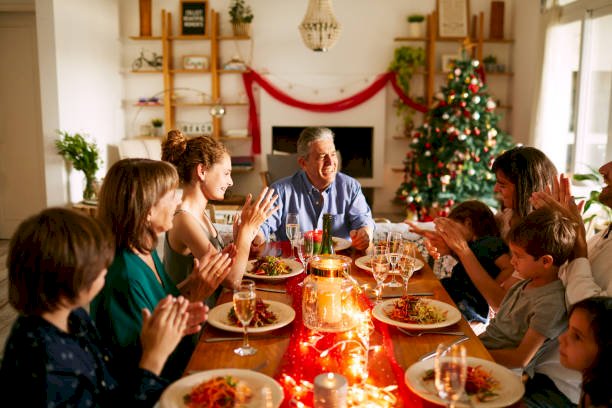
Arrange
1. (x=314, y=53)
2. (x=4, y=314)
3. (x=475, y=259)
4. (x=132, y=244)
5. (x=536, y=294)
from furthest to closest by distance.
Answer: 1. (x=314, y=53)
2. (x=4, y=314)
3. (x=475, y=259)
4. (x=536, y=294)
5. (x=132, y=244)

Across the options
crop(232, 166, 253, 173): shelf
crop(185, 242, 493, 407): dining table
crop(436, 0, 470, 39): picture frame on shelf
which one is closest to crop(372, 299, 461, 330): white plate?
crop(185, 242, 493, 407): dining table

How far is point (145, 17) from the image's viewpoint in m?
7.55

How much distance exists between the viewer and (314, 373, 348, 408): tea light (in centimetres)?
122

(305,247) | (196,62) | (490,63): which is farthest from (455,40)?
(305,247)

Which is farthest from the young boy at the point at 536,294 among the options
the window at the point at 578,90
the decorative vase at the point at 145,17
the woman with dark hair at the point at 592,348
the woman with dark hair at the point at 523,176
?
the decorative vase at the point at 145,17

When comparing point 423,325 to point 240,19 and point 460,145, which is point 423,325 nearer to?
point 460,145

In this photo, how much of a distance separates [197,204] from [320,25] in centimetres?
444

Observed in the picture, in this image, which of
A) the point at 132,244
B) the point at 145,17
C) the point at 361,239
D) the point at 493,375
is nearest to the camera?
the point at 493,375

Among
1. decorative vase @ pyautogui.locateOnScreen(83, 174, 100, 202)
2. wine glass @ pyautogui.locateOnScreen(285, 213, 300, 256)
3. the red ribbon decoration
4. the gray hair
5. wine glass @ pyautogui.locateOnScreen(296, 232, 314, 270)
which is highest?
the red ribbon decoration

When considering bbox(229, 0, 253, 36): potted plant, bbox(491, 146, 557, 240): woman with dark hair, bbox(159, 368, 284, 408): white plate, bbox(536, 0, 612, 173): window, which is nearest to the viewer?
bbox(159, 368, 284, 408): white plate

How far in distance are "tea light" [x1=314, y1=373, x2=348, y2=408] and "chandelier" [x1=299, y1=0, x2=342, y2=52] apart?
556 cm

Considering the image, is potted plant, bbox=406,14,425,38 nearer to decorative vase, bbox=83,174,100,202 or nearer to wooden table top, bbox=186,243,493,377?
decorative vase, bbox=83,174,100,202

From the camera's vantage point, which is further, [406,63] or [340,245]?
[406,63]

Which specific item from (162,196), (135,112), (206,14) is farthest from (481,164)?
(162,196)
